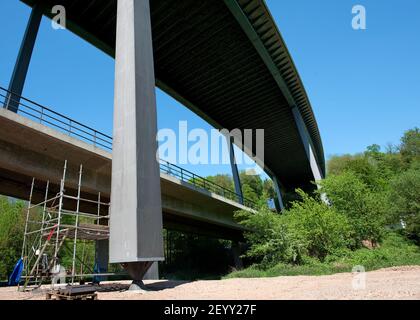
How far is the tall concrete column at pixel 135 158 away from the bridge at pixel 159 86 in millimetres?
38

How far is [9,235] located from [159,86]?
23.6 meters

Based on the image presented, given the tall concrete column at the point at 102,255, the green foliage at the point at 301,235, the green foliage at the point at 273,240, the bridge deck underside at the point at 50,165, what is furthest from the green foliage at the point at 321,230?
the tall concrete column at the point at 102,255

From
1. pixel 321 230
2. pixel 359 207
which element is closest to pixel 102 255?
pixel 321 230

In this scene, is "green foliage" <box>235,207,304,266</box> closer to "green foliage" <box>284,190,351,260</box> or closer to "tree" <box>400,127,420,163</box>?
"green foliage" <box>284,190,351,260</box>

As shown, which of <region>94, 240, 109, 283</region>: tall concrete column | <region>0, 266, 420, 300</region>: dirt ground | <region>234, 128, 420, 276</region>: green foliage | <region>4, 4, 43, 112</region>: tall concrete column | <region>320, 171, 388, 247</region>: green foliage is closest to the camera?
<region>0, 266, 420, 300</region>: dirt ground

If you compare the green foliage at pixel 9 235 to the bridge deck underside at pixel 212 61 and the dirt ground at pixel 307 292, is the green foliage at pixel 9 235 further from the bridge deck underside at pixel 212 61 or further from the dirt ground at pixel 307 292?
the dirt ground at pixel 307 292

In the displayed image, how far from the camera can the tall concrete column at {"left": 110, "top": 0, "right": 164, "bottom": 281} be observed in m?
10.0

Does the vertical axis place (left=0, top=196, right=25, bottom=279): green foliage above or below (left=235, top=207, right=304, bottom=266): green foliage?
above

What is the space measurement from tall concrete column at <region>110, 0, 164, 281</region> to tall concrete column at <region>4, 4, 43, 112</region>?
25.7 feet

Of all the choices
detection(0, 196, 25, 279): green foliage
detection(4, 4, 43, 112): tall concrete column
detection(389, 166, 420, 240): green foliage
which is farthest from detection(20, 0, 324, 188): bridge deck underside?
detection(0, 196, 25, 279): green foliage

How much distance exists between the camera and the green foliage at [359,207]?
62.6 feet

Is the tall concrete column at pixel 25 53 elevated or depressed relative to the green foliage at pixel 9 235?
elevated

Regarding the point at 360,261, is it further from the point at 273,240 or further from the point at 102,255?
the point at 102,255
